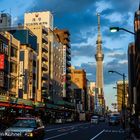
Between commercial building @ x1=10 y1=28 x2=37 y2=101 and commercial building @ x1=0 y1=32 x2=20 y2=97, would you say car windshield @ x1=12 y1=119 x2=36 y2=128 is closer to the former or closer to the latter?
commercial building @ x1=0 y1=32 x2=20 y2=97

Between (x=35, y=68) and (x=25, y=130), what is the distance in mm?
81115

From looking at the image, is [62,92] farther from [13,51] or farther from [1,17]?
[13,51]

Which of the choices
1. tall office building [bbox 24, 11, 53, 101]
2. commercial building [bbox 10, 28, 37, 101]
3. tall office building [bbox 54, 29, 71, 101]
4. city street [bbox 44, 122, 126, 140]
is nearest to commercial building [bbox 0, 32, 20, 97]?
commercial building [bbox 10, 28, 37, 101]

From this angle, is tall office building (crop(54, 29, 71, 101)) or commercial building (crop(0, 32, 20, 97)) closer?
commercial building (crop(0, 32, 20, 97))

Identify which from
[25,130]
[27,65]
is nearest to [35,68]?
[27,65]

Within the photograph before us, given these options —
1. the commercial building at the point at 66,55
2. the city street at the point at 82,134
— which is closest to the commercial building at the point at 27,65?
the city street at the point at 82,134

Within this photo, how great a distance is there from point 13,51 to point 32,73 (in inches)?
506

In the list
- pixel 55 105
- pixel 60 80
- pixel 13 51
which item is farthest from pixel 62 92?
pixel 13 51

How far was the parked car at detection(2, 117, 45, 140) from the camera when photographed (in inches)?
942

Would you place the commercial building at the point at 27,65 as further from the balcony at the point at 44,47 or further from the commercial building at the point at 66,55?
the commercial building at the point at 66,55

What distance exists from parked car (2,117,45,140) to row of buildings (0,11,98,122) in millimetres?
46159

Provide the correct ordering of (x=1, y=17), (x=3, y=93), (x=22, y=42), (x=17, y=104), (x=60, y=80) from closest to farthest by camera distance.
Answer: (x=3, y=93) < (x=17, y=104) < (x=22, y=42) < (x=1, y=17) < (x=60, y=80)

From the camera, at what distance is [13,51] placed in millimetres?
89562

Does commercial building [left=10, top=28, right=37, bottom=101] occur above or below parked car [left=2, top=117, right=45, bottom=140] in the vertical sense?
above
